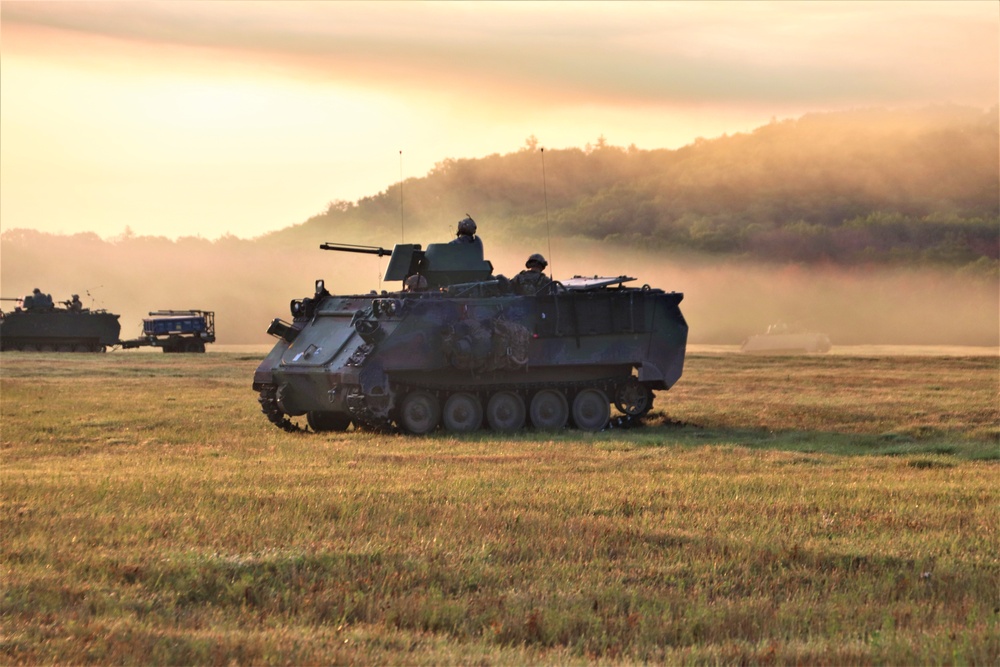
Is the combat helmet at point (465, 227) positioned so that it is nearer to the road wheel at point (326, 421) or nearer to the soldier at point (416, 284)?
the soldier at point (416, 284)

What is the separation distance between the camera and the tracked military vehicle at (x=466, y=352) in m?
25.7

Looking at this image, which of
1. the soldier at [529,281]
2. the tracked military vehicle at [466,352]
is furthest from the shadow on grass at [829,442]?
the soldier at [529,281]

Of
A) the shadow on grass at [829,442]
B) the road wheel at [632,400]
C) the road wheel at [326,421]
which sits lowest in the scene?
the shadow on grass at [829,442]

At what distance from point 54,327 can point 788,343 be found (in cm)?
3701

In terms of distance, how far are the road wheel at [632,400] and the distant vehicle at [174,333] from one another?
45934 millimetres

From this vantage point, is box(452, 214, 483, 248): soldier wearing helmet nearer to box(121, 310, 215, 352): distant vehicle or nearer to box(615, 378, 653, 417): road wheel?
box(615, 378, 653, 417): road wheel

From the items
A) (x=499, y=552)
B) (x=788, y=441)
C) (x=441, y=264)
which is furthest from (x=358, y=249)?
(x=499, y=552)

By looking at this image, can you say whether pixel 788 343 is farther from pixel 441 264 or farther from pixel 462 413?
pixel 462 413

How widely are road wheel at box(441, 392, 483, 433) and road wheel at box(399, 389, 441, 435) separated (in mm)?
236

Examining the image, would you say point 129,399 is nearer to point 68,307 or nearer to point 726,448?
point 726,448

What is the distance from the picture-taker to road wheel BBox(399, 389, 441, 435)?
84.2ft

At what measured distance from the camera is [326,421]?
92.2 ft

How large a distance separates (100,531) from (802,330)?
2257 inches

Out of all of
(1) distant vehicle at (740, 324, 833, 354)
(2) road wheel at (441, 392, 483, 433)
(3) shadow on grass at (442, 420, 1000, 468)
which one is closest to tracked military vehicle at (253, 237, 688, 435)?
(2) road wheel at (441, 392, 483, 433)
